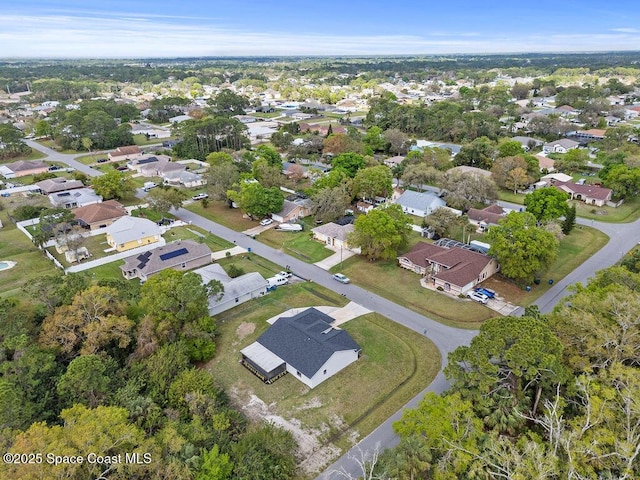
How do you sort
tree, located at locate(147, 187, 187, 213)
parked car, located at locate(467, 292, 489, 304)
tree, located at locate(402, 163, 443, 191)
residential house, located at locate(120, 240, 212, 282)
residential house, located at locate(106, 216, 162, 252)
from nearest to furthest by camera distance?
parked car, located at locate(467, 292, 489, 304) → residential house, located at locate(120, 240, 212, 282) → residential house, located at locate(106, 216, 162, 252) → tree, located at locate(147, 187, 187, 213) → tree, located at locate(402, 163, 443, 191)

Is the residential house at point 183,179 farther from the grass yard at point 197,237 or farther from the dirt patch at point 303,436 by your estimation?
the dirt patch at point 303,436

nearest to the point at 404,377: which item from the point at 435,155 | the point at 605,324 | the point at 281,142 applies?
the point at 605,324

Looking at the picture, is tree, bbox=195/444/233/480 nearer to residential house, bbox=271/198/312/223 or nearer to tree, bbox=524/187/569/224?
residential house, bbox=271/198/312/223

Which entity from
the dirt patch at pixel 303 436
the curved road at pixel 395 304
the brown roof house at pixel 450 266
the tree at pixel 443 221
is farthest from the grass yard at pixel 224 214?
the dirt patch at pixel 303 436

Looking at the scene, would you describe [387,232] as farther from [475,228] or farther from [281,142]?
[281,142]

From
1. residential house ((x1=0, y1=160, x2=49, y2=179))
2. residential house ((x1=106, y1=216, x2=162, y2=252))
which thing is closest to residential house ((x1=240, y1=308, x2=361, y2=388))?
residential house ((x1=106, y1=216, x2=162, y2=252))

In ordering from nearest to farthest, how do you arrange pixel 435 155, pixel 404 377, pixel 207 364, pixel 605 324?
pixel 605 324, pixel 404 377, pixel 207 364, pixel 435 155
